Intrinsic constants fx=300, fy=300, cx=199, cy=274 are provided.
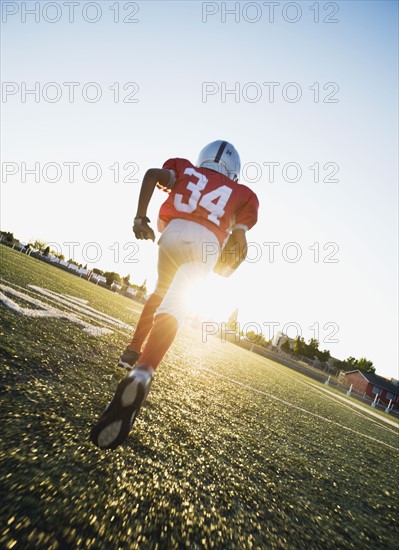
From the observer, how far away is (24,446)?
3.09ft

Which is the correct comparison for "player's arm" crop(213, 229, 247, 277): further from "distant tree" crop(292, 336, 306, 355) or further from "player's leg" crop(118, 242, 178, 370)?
"distant tree" crop(292, 336, 306, 355)

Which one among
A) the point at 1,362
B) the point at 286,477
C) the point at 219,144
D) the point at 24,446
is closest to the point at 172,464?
the point at 24,446

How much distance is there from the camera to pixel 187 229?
1891 mm

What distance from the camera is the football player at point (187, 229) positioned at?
1.74 m

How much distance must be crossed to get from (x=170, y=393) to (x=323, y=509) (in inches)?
45.1

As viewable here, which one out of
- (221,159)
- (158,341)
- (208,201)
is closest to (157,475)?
(158,341)

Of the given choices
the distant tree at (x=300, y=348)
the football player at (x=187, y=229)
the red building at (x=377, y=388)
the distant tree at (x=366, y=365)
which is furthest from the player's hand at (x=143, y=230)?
the distant tree at (x=366, y=365)

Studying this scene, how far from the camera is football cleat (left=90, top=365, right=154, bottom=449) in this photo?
1.11 m

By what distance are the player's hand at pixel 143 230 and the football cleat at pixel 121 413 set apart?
3.22 feet

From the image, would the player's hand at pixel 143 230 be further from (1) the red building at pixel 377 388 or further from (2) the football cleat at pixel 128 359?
(1) the red building at pixel 377 388

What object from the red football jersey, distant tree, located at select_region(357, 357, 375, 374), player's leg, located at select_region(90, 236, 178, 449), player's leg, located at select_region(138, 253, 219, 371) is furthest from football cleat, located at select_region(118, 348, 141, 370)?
distant tree, located at select_region(357, 357, 375, 374)

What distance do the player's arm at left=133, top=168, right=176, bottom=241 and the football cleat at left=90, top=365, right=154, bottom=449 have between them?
1.00 metres

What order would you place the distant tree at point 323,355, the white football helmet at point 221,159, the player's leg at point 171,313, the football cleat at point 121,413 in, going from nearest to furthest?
the football cleat at point 121,413 → the player's leg at point 171,313 → the white football helmet at point 221,159 → the distant tree at point 323,355

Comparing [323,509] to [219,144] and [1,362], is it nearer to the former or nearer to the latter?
[1,362]
